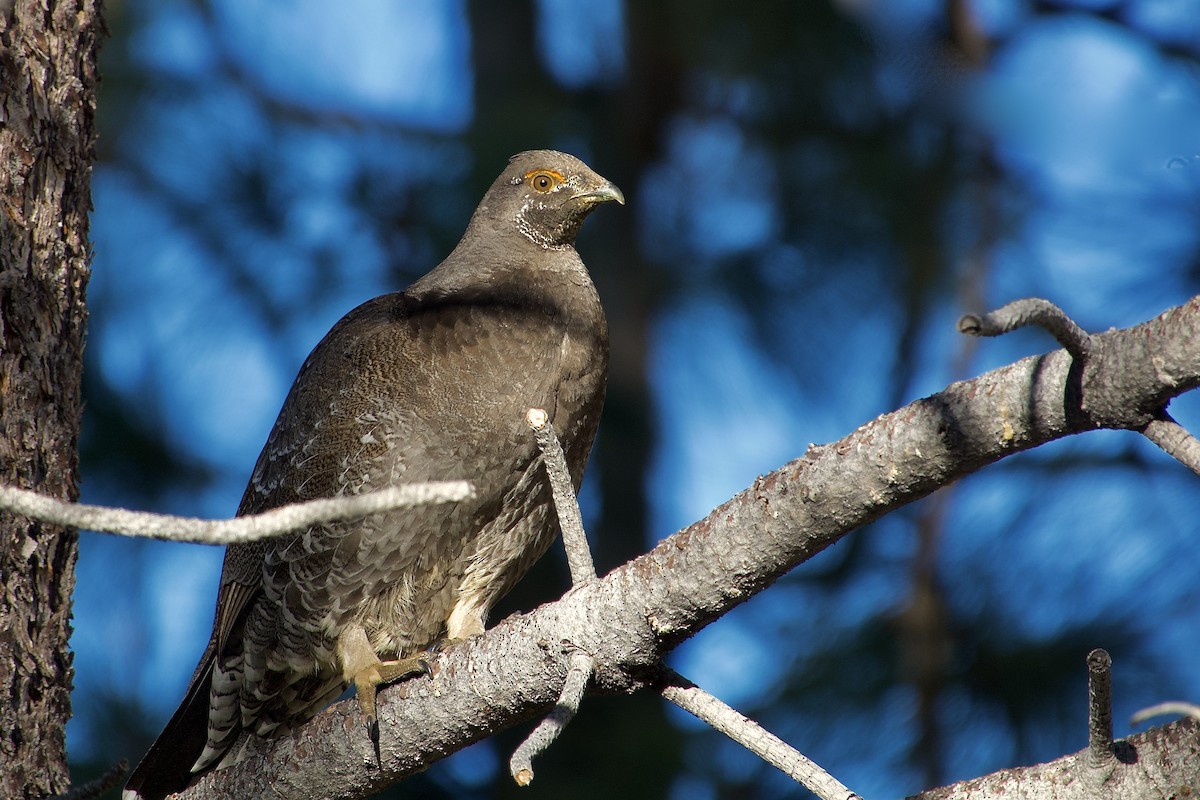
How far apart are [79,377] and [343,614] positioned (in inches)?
37.1

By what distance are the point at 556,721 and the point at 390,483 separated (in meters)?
1.27

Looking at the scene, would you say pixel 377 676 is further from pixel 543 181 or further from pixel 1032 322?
pixel 1032 322

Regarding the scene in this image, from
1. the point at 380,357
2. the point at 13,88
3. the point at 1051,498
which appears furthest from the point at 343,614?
the point at 1051,498

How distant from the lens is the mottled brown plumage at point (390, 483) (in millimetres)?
3180

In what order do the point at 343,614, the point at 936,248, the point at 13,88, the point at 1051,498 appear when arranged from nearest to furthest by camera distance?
1. the point at 13,88
2. the point at 343,614
3. the point at 1051,498
4. the point at 936,248

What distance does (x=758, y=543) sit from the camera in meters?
2.06

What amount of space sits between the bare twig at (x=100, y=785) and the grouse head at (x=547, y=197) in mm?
2111

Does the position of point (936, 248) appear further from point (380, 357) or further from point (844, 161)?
point (380, 357)

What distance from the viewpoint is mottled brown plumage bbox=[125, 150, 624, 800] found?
318 cm

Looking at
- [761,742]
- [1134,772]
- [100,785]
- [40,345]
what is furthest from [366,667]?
[1134,772]

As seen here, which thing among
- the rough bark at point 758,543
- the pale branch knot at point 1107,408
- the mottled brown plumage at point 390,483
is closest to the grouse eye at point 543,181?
the mottled brown plumage at point 390,483

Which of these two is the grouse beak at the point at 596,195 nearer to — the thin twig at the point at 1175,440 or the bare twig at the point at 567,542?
the bare twig at the point at 567,542

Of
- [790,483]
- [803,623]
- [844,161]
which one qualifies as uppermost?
[844,161]

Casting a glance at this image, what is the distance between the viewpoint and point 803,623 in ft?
19.0
